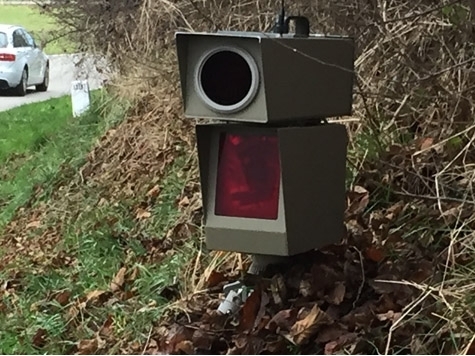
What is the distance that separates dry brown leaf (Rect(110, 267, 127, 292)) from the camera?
4668mm

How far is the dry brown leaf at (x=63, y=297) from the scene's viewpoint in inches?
187

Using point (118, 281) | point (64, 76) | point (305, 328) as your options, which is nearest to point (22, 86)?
point (64, 76)

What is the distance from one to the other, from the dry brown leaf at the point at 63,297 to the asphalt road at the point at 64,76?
236 inches

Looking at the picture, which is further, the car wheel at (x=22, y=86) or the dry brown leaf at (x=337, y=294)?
the car wheel at (x=22, y=86)

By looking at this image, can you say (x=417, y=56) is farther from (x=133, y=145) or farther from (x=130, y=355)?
(x=133, y=145)

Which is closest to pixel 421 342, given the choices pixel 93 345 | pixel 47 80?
pixel 93 345

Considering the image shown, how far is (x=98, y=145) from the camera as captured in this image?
8.41 meters

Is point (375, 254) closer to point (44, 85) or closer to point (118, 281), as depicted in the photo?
point (118, 281)

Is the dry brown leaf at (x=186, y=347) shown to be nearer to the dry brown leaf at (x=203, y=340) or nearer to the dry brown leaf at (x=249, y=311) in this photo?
the dry brown leaf at (x=203, y=340)

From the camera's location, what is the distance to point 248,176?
135 inches

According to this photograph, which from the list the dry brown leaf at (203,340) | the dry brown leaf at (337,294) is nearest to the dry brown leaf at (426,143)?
the dry brown leaf at (337,294)

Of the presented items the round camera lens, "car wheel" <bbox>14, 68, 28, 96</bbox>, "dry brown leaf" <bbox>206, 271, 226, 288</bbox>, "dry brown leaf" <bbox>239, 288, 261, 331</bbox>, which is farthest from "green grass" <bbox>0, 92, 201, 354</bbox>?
"car wheel" <bbox>14, 68, 28, 96</bbox>

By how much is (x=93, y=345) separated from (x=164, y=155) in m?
3.09

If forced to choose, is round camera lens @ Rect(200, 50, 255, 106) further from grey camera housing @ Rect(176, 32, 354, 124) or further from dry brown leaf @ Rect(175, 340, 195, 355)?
dry brown leaf @ Rect(175, 340, 195, 355)
